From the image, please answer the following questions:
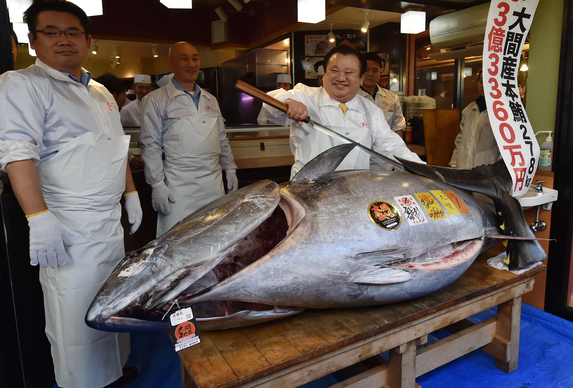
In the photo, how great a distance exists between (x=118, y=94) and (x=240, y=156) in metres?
1.98

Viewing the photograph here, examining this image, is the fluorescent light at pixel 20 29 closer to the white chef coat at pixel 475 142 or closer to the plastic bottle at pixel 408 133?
the plastic bottle at pixel 408 133

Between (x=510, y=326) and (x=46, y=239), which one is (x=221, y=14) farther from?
(x=510, y=326)

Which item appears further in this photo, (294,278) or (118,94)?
(118,94)

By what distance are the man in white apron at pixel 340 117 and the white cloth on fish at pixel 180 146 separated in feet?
2.86

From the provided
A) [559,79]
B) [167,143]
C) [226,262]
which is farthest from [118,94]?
[559,79]

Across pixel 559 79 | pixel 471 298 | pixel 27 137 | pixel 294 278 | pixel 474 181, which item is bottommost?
pixel 471 298

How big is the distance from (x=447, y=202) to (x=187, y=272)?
47.4 inches

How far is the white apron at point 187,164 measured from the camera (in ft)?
10.4

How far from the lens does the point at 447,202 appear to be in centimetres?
186

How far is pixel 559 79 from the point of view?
8.92 ft

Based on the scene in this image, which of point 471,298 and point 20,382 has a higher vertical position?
point 471,298

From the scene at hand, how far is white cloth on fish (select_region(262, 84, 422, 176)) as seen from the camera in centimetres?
260

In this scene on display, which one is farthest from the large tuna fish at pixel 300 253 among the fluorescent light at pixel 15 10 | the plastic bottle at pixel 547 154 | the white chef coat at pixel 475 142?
the fluorescent light at pixel 15 10

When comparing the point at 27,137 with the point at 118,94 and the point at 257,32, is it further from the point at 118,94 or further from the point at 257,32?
the point at 257,32
